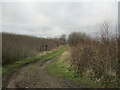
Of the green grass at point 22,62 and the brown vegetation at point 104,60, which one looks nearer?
the brown vegetation at point 104,60

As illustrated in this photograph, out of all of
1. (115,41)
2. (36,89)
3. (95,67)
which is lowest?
(36,89)

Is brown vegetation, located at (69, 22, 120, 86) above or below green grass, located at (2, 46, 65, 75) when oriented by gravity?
above

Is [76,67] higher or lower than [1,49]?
lower

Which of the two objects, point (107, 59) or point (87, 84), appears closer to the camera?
point (87, 84)

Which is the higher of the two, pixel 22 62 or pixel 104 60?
pixel 104 60

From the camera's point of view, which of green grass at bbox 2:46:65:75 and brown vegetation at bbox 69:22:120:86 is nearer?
brown vegetation at bbox 69:22:120:86

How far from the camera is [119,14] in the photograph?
26.3 feet

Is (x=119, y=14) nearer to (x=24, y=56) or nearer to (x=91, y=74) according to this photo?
(x=91, y=74)

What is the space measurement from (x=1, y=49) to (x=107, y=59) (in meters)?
12.4

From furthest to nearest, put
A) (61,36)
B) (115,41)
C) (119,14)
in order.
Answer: (61,36) < (119,14) < (115,41)

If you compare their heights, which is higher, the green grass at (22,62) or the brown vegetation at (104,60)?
the brown vegetation at (104,60)

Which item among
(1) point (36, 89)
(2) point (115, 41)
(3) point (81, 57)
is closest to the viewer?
(1) point (36, 89)

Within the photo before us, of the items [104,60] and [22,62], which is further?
[22,62]

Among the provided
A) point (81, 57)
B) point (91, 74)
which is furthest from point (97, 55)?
point (81, 57)
